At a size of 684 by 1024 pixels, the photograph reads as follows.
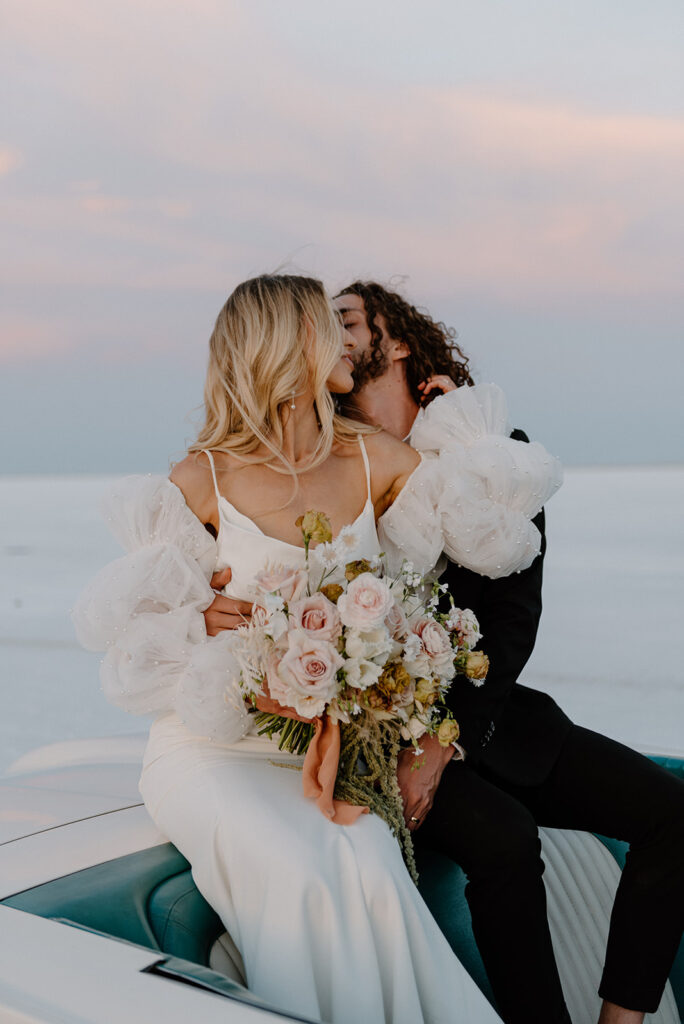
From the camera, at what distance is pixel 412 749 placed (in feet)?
6.51

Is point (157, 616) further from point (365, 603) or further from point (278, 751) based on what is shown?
point (365, 603)

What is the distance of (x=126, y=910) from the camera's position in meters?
1.65

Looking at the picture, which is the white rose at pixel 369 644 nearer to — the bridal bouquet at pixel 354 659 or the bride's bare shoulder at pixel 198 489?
the bridal bouquet at pixel 354 659

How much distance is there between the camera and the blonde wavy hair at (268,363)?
2283 mm

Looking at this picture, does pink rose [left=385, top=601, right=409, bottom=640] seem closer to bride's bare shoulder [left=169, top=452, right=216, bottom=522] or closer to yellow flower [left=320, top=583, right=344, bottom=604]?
yellow flower [left=320, top=583, right=344, bottom=604]

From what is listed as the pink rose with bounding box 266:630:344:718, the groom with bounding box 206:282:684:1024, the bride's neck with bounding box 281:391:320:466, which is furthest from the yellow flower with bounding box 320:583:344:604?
the bride's neck with bounding box 281:391:320:466

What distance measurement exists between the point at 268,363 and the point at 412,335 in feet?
1.95

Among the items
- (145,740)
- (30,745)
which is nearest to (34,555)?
(30,745)

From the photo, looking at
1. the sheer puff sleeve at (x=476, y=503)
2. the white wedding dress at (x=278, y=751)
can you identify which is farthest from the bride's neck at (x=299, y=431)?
the sheer puff sleeve at (x=476, y=503)

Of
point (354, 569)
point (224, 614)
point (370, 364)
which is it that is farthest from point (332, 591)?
point (370, 364)

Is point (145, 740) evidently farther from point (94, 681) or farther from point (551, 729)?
point (94, 681)

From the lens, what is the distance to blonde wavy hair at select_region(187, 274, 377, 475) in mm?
2283

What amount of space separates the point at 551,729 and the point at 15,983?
1236 millimetres

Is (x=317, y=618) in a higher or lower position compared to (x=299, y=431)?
lower
